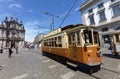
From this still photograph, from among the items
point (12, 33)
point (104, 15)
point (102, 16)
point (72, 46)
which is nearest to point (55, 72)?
point (72, 46)

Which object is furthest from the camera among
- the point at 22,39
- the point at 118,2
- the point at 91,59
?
the point at 22,39

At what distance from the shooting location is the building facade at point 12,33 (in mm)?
71144

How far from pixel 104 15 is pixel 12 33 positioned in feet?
203

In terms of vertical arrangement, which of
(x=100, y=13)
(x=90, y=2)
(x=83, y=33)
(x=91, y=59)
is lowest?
(x=91, y=59)

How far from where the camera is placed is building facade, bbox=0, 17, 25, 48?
71.1 m

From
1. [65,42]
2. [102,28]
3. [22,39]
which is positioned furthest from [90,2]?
[22,39]

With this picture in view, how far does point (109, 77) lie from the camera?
271 inches

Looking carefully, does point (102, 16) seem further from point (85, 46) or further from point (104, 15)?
point (85, 46)

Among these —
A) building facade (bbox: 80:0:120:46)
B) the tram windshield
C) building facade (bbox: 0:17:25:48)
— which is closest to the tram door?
the tram windshield

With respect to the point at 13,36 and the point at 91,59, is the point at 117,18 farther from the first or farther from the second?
the point at 13,36

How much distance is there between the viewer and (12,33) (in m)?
74.9

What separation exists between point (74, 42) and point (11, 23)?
7390cm

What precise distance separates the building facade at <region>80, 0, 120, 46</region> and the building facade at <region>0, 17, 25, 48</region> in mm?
53406

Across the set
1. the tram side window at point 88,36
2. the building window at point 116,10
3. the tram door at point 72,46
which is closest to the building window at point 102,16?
the building window at point 116,10
